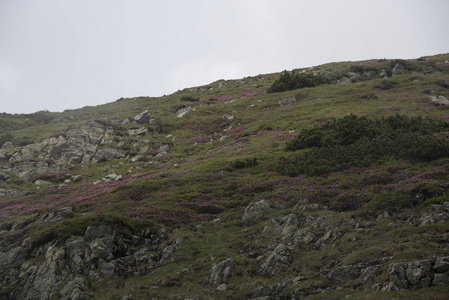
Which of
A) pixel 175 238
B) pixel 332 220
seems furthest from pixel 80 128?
pixel 332 220

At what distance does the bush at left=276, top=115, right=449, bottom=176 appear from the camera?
2694cm

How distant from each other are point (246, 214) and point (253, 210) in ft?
2.19

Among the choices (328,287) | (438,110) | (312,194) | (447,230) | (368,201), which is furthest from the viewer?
(438,110)

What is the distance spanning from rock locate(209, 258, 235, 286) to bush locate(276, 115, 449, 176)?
538 inches

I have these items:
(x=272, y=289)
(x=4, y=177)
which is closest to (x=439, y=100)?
(x=272, y=289)

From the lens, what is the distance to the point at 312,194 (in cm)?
2486

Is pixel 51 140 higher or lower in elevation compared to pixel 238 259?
higher

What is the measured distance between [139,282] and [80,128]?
1748 inches

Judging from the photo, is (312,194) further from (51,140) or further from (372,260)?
(51,140)

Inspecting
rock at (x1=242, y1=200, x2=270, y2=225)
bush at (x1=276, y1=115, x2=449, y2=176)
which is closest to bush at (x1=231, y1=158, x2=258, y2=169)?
bush at (x1=276, y1=115, x2=449, y2=176)

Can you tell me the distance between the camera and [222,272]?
17859 mm

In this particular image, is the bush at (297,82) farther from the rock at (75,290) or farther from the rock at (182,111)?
the rock at (75,290)

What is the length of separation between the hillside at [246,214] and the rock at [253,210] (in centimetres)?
9

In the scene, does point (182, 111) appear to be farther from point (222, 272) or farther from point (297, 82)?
point (222, 272)
